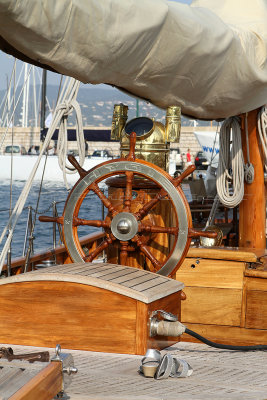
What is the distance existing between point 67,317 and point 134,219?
0.78 meters

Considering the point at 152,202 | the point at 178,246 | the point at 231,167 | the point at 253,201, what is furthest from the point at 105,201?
the point at 253,201

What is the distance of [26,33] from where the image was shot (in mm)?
2654

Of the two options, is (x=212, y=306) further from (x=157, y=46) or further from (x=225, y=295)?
(x=157, y=46)

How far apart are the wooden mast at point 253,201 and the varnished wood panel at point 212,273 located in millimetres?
836

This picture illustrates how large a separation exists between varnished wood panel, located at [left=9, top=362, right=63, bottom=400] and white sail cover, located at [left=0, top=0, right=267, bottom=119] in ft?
4.00

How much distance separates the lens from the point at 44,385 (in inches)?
88.3

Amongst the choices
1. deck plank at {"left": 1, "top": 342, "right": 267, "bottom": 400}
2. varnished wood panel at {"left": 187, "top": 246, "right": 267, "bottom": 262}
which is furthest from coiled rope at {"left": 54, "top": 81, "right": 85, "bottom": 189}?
deck plank at {"left": 1, "top": 342, "right": 267, "bottom": 400}

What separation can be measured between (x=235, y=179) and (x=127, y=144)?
2.94ft

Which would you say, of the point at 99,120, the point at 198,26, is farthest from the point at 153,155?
the point at 99,120

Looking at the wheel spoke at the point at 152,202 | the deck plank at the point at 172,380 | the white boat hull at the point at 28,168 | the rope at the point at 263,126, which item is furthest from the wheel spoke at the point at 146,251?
the white boat hull at the point at 28,168

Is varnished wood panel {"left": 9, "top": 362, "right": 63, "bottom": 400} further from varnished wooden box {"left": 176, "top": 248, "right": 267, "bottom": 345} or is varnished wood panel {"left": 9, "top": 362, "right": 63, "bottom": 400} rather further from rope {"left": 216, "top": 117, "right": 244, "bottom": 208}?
rope {"left": 216, "top": 117, "right": 244, "bottom": 208}

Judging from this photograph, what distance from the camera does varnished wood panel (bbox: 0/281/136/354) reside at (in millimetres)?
3184

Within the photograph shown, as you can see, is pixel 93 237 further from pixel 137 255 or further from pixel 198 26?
pixel 198 26

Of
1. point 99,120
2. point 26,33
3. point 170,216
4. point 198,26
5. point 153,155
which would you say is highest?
point 99,120
